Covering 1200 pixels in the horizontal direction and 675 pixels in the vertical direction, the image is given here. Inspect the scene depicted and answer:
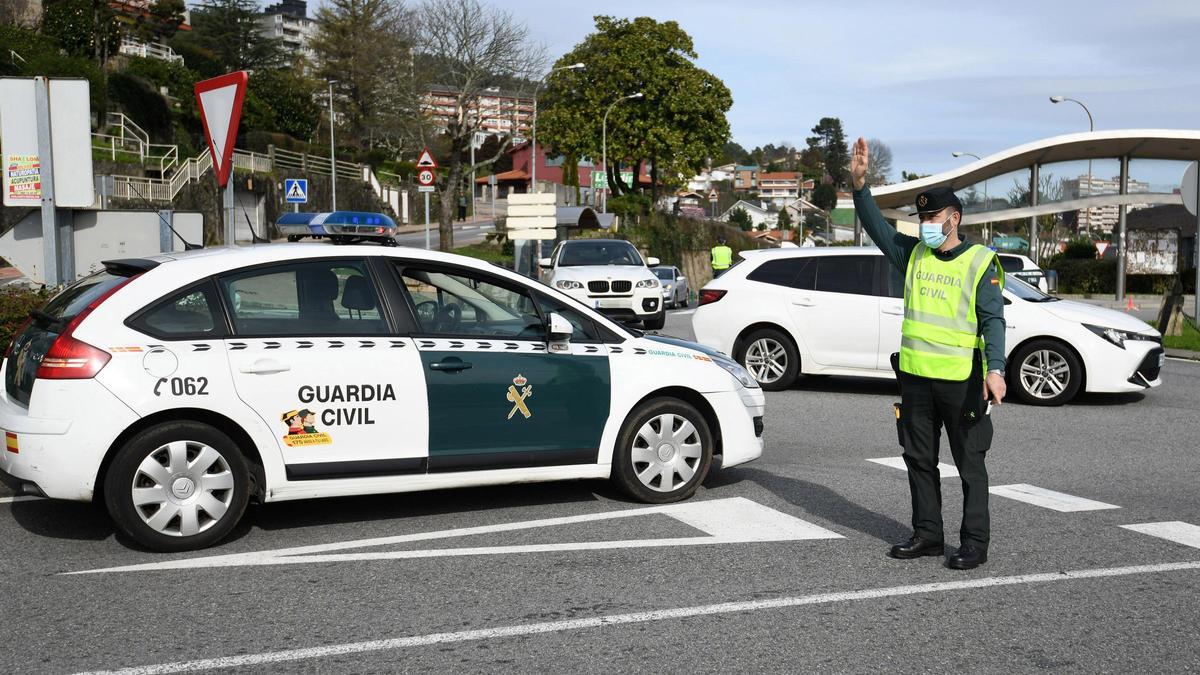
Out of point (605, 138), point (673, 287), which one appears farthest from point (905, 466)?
point (605, 138)

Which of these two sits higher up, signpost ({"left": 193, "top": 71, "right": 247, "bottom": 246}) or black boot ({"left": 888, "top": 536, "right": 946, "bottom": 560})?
signpost ({"left": 193, "top": 71, "right": 247, "bottom": 246})

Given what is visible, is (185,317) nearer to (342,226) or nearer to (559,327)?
(559,327)

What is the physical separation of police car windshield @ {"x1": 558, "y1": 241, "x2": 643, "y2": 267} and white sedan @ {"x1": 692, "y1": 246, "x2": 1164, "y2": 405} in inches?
350

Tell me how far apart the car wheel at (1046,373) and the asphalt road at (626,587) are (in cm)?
394

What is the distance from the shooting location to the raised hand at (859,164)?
5.85 metres

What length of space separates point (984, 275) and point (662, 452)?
231 cm

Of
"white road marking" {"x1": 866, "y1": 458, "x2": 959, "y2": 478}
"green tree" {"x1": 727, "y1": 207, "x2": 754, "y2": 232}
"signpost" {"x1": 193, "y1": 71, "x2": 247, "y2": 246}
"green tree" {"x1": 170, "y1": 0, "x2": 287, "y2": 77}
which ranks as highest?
"green tree" {"x1": 170, "y1": 0, "x2": 287, "y2": 77}

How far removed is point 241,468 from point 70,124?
441 centimetres

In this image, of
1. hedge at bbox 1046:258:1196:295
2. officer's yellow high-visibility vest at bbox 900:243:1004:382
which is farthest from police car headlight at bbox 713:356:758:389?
hedge at bbox 1046:258:1196:295

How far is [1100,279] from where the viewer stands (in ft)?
130

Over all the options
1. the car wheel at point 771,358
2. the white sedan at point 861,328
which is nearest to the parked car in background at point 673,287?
the white sedan at point 861,328

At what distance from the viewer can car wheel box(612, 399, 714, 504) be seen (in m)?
7.00

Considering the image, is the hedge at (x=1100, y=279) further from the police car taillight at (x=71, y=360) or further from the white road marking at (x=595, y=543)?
the police car taillight at (x=71, y=360)

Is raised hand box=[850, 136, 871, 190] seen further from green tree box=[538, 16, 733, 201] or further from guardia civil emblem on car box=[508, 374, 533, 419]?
green tree box=[538, 16, 733, 201]
